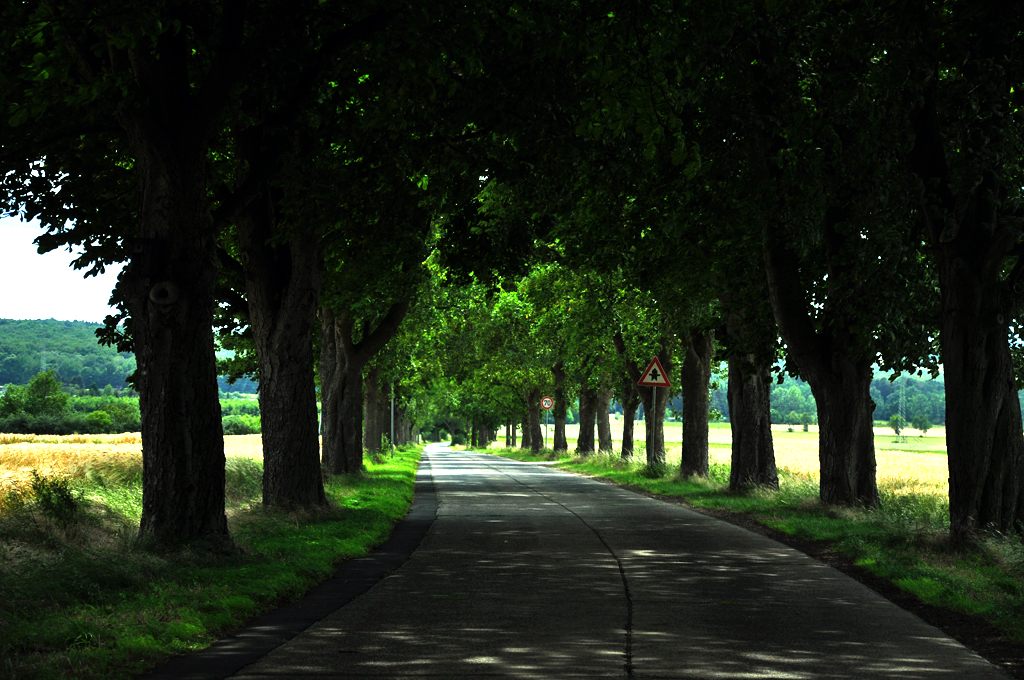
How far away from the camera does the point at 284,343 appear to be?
16188mm

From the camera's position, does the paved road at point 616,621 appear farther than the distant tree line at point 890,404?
No

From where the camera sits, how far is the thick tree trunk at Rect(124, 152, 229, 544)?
1077cm

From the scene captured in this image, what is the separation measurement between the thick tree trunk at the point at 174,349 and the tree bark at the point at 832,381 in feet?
32.2

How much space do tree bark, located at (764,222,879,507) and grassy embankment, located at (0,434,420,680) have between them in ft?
25.0

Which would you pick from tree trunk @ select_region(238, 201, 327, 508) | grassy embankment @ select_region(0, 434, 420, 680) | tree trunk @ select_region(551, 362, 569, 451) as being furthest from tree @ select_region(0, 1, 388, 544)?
tree trunk @ select_region(551, 362, 569, 451)

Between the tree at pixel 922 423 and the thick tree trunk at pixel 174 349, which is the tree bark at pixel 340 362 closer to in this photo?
the thick tree trunk at pixel 174 349

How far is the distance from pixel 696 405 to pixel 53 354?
8405cm

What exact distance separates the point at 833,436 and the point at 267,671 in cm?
1366

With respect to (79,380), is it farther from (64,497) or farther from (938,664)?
(938,664)

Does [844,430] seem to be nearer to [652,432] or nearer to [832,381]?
[832,381]

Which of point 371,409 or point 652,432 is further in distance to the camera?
point 371,409

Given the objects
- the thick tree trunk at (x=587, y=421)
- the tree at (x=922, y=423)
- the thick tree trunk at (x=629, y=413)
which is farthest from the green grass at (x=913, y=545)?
the tree at (x=922, y=423)

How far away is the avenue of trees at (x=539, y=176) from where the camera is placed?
35.4 ft

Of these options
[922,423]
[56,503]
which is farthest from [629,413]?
[922,423]
